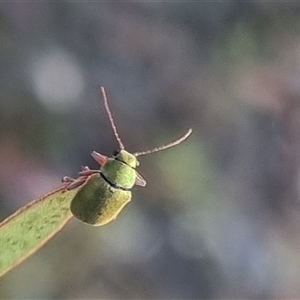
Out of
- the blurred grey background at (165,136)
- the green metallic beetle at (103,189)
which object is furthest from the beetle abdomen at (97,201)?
the blurred grey background at (165,136)

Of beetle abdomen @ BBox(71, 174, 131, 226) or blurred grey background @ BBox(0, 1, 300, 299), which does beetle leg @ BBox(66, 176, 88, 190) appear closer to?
beetle abdomen @ BBox(71, 174, 131, 226)

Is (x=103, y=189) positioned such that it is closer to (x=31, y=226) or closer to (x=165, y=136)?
(x=31, y=226)

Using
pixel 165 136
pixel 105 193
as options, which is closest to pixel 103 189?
pixel 105 193

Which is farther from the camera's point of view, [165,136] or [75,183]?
[165,136]

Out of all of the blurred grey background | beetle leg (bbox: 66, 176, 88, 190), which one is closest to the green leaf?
beetle leg (bbox: 66, 176, 88, 190)

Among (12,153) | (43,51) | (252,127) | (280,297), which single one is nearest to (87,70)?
(43,51)
